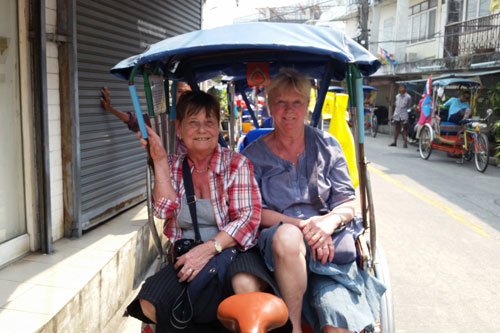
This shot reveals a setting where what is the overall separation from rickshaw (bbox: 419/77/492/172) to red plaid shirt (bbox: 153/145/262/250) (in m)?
9.23

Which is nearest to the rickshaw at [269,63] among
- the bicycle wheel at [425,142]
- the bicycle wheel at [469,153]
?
the bicycle wheel at [469,153]

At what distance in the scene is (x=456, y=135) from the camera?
11.7 meters

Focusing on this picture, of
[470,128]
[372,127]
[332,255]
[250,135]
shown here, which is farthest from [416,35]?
[332,255]

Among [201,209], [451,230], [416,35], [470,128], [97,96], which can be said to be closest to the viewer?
[201,209]

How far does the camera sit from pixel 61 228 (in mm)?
4156

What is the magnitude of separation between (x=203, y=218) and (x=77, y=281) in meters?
1.25

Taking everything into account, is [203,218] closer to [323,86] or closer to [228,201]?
[228,201]

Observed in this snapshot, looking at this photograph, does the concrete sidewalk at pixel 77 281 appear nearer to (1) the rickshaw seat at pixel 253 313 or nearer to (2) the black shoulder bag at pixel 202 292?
(2) the black shoulder bag at pixel 202 292

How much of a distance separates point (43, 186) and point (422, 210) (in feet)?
17.0

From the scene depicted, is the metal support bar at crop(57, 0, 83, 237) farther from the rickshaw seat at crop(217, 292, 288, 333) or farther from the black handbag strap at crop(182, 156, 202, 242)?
the rickshaw seat at crop(217, 292, 288, 333)

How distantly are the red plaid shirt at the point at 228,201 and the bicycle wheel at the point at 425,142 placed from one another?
10588 mm

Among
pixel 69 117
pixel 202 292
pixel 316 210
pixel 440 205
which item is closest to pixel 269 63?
pixel 316 210

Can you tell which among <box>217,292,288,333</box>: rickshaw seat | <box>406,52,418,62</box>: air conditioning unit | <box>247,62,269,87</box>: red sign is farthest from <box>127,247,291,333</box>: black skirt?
<box>406,52,418,62</box>: air conditioning unit

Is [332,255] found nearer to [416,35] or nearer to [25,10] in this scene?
[25,10]
